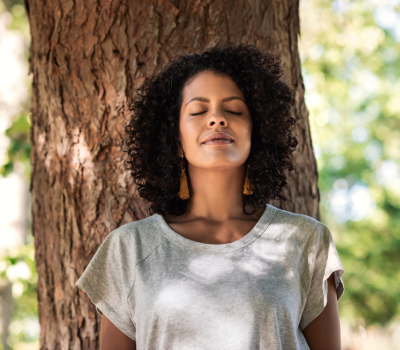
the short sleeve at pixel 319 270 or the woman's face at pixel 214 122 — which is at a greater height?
the woman's face at pixel 214 122

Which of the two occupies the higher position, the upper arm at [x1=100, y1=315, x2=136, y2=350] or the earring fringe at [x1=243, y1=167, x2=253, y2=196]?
the earring fringe at [x1=243, y1=167, x2=253, y2=196]

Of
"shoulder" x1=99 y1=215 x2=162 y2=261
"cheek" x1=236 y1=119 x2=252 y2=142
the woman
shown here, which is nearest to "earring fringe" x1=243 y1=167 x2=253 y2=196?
the woman

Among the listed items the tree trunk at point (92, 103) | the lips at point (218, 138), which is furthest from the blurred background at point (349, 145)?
the lips at point (218, 138)

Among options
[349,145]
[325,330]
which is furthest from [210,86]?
[349,145]

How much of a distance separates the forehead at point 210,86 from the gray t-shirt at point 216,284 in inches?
23.1

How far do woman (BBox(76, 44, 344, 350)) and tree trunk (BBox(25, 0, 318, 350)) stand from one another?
0.20 m

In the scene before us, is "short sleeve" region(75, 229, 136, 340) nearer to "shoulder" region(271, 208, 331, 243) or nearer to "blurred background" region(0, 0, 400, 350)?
"shoulder" region(271, 208, 331, 243)

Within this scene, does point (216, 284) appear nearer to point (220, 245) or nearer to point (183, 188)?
point (220, 245)

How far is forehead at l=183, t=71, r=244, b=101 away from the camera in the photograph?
1940 millimetres

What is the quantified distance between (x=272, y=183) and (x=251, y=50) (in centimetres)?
68

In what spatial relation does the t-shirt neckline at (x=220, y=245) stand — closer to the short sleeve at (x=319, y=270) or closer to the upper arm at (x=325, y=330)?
the short sleeve at (x=319, y=270)

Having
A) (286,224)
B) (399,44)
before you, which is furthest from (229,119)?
(399,44)

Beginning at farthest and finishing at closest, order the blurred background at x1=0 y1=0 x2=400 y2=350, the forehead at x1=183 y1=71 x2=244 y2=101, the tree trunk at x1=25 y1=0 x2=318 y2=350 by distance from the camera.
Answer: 1. the blurred background at x1=0 y1=0 x2=400 y2=350
2. the tree trunk at x1=25 y1=0 x2=318 y2=350
3. the forehead at x1=183 y1=71 x2=244 y2=101

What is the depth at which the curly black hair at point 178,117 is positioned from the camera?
2.05 meters
